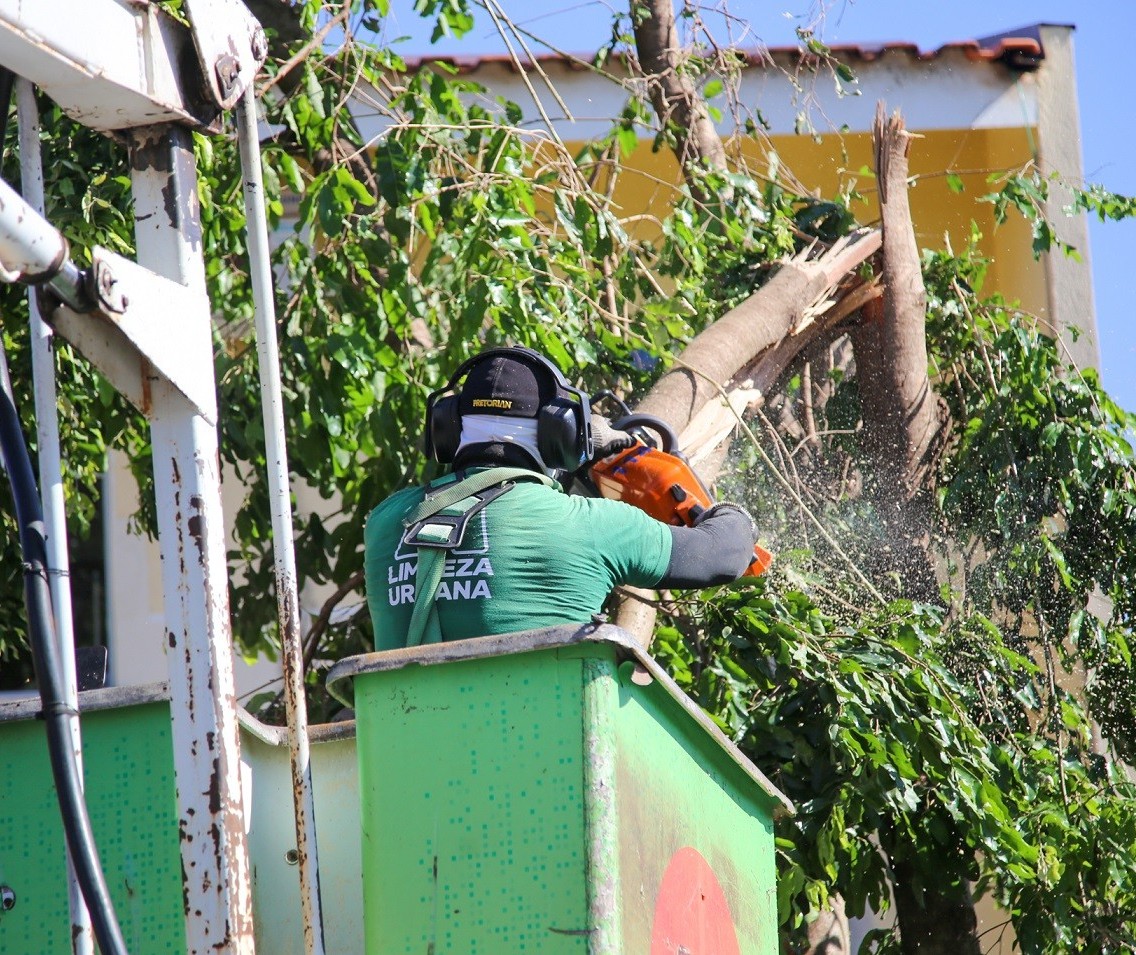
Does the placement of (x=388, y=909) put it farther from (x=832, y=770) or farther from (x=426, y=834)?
(x=832, y=770)

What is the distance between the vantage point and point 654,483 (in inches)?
139

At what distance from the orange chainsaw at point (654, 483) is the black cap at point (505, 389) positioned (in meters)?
0.37

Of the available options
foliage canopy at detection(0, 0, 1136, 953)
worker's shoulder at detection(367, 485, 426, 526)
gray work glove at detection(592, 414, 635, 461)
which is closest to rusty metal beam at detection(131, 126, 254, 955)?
worker's shoulder at detection(367, 485, 426, 526)

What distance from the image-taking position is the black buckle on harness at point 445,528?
2.92 m

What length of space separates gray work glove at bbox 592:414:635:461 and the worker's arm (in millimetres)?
308

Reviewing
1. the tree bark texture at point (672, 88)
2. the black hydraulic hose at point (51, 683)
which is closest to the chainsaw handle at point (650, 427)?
the black hydraulic hose at point (51, 683)

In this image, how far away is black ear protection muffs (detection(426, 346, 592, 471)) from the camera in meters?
3.18

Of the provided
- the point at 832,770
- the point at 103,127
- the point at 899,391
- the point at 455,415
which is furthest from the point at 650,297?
the point at 103,127

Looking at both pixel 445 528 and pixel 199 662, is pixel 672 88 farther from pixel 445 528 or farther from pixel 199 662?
pixel 199 662

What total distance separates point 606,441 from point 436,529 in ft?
2.37

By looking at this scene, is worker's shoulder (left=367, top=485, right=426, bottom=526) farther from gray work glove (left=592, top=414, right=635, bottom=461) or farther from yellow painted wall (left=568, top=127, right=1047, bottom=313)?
yellow painted wall (left=568, top=127, right=1047, bottom=313)

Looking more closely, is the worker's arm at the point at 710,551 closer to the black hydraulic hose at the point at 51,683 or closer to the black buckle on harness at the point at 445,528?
the black buckle on harness at the point at 445,528

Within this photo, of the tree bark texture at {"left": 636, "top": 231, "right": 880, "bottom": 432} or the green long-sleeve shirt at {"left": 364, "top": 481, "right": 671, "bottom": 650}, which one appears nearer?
the green long-sleeve shirt at {"left": 364, "top": 481, "right": 671, "bottom": 650}

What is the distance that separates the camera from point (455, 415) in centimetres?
326
